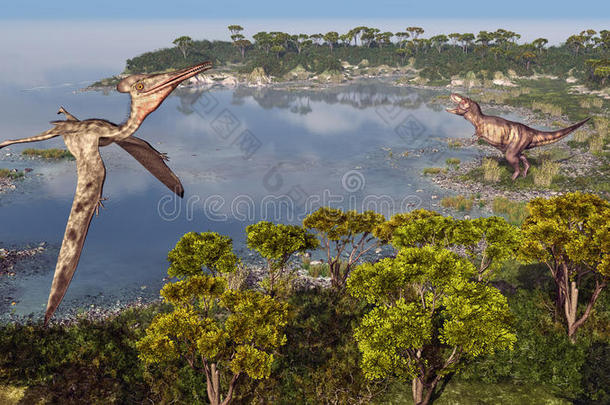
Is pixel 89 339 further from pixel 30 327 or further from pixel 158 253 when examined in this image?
pixel 158 253

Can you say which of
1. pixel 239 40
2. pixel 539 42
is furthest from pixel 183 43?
pixel 539 42

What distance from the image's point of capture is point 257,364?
920cm

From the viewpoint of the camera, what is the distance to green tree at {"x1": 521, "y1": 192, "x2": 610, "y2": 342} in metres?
12.3

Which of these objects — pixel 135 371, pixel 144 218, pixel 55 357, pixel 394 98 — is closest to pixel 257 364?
pixel 135 371

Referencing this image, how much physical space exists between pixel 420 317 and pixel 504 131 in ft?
81.1

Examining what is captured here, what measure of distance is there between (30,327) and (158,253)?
9.21 metres

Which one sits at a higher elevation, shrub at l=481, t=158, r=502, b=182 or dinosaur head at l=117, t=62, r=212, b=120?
dinosaur head at l=117, t=62, r=212, b=120

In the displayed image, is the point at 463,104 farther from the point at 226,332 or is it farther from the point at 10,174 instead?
the point at 10,174

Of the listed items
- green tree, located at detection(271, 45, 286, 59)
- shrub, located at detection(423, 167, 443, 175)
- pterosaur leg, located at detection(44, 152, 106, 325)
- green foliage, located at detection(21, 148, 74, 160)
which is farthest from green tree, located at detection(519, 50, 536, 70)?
pterosaur leg, located at detection(44, 152, 106, 325)

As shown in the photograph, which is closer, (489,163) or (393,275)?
(393,275)

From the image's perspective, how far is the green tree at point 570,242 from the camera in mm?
12316

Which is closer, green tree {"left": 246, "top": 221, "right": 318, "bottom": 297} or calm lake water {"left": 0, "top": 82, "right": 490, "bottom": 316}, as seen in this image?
green tree {"left": 246, "top": 221, "right": 318, "bottom": 297}

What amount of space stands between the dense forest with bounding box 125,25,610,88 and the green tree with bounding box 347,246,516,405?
76291 mm

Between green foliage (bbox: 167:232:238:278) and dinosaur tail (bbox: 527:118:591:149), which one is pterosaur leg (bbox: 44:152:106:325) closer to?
green foliage (bbox: 167:232:238:278)
